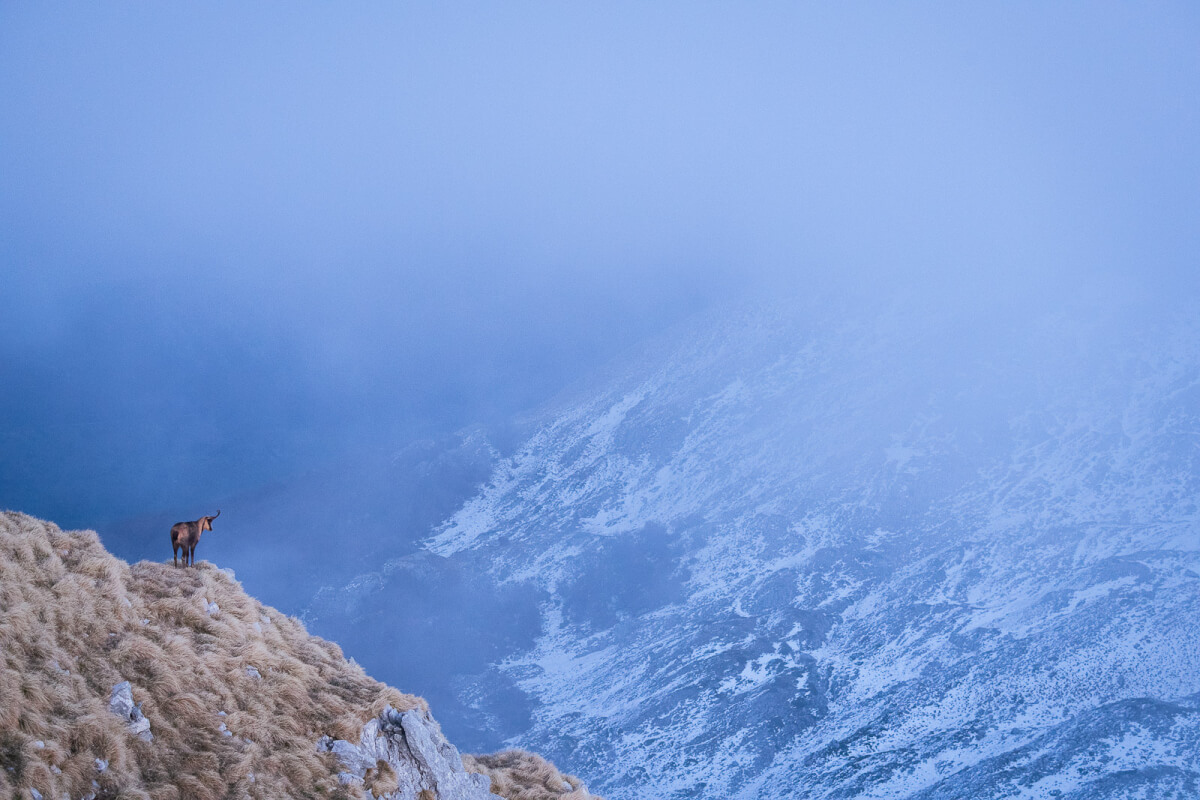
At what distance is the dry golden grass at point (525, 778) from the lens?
2434 centimetres

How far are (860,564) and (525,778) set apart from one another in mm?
92966

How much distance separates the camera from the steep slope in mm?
16891

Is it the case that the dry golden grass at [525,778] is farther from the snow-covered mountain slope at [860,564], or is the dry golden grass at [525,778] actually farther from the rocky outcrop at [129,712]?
the snow-covered mountain slope at [860,564]

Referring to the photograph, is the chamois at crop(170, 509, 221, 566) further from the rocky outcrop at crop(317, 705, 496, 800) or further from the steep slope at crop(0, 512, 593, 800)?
the rocky outcrop at crop(317, 705, 496, 800)

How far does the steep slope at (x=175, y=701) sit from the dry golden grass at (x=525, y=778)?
5.5 inches

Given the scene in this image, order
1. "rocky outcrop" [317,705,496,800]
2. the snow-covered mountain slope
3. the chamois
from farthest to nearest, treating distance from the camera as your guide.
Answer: the snow-covered mountain slope < the chamois < "rocky outcrop" [317,705,496,800]

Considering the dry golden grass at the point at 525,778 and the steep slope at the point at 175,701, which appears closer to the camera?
the steep slope at the point at 175,701

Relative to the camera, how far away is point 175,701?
19.2 m

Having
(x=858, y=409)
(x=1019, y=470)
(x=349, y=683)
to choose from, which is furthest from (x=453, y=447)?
(x=349, y=683)

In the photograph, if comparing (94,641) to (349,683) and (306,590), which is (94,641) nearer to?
(349,683)

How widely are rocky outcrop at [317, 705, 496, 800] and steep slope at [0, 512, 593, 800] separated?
0.04 metres

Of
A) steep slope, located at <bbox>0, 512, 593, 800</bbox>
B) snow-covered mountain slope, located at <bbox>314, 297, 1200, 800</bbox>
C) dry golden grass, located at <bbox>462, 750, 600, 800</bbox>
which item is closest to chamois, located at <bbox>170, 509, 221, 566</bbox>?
steep slope, located at <bbox>0, 512, 593, 800</bbox>

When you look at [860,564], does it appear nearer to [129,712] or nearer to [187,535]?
[187,535]

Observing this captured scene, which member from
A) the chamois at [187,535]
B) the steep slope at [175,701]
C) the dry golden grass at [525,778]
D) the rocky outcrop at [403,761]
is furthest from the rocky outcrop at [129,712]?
the dry golden grass at [525,778]
